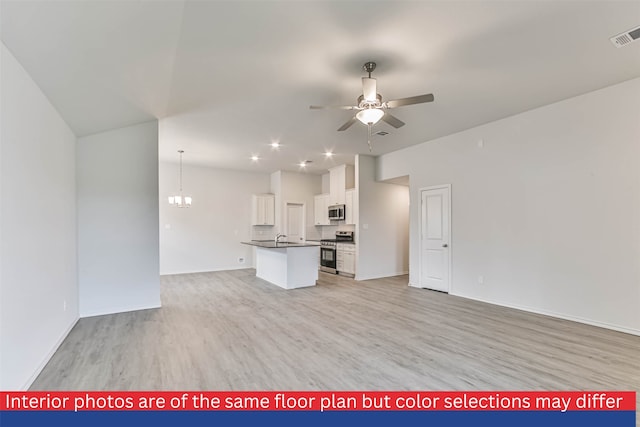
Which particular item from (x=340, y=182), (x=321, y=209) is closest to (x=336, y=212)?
(x=340, y=182)

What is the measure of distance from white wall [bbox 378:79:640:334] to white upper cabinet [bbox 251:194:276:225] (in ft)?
16.8

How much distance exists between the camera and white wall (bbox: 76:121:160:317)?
4238mm

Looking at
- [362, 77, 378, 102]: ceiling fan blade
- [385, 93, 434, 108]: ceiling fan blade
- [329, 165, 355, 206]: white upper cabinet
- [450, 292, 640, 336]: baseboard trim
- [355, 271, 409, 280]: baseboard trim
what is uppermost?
[362, 77, 378, 102]: ceiling fan blade

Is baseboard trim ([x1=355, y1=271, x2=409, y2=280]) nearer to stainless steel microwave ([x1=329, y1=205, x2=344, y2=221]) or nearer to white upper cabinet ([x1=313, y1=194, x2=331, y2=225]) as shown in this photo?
stainless steel microwave ([x1=329, y1=205, x2=344, y2=221])

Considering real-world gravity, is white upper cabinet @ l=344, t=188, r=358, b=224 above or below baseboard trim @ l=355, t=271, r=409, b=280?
above

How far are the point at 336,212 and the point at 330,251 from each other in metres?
1.05

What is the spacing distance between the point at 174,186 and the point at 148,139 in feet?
11.7

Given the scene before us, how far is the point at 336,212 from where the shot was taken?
8102 mm

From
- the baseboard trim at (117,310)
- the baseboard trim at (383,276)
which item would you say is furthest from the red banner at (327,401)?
the baseboard trim at (383,276)

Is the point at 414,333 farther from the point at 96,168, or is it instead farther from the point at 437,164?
the point at 96,168

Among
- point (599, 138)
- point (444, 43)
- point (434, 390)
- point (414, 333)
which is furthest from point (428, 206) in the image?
point (434, 390)

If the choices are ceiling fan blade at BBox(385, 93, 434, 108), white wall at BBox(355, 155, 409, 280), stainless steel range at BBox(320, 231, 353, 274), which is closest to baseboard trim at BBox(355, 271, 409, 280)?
white wall at BBox(355, 155, 409, 280)

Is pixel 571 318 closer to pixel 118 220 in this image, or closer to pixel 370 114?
pixel 370 114

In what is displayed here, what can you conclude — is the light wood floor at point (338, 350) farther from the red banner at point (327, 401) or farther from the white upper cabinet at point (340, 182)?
the white upper cabinet at point (340, 182)
